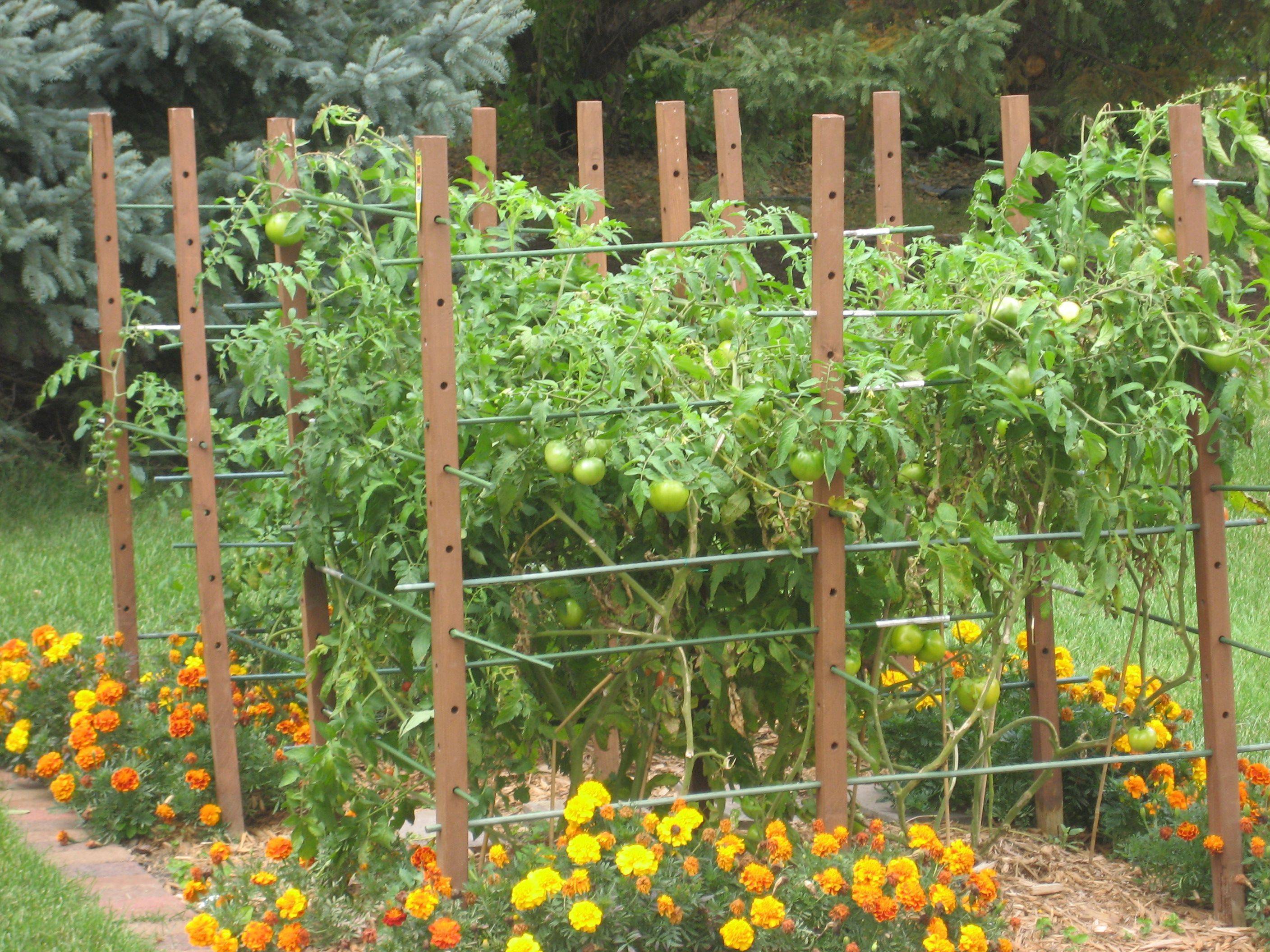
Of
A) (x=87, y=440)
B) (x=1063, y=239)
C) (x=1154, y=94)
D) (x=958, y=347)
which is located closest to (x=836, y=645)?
(x=958, y=347)

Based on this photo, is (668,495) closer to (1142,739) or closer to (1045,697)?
(1142,739)

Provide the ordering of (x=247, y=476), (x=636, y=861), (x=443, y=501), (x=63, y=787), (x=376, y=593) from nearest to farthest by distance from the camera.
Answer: (x=636, y=861)
(x=443, y=501)
(x=376, y=593)
(x=63, y=787)
(x=247, y=476)

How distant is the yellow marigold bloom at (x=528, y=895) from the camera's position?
2404 mm

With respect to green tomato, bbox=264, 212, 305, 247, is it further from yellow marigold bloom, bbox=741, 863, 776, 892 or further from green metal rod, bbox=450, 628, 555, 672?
yellow marigold bloom, bbox=741, 863, 776, 892

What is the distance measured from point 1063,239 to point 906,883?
57.9 inches

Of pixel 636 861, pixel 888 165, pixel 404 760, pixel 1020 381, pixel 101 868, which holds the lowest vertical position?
pixel 101 868

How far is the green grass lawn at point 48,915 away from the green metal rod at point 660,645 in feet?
3.12

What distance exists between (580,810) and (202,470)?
1518mm

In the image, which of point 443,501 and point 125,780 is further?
point 125,780

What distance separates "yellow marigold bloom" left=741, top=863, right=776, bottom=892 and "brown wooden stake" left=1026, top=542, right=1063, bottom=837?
1109 millimetres

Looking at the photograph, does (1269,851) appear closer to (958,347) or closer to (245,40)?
(958,347)

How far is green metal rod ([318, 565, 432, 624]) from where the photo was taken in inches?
104

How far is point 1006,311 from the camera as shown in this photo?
2623 mm

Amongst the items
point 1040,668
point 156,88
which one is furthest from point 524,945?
point 156,88
